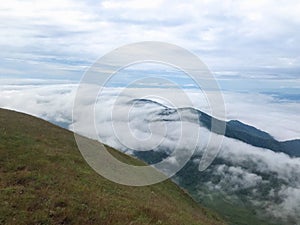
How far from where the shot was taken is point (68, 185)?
95.0 feet

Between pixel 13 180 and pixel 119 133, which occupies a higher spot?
pixel 119 133

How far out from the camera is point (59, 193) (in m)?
26.6

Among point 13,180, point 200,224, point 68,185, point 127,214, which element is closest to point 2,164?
point 13,180

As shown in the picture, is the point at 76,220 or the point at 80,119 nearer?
the point at 76,220

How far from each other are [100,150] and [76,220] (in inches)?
1139

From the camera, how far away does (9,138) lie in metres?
40.5

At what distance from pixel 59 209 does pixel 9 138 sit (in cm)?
1966

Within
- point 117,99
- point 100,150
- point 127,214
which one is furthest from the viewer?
point 100,150

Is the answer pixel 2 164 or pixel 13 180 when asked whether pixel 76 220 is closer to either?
pixel 13 180

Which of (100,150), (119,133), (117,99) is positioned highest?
(117,99)

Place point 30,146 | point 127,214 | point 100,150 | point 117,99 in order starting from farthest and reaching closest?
point 100,150 → point 30,146 → point 117,99 → point 127,214

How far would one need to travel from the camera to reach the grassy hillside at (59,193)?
75.6ft

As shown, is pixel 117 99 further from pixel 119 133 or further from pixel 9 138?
pixel 9 138

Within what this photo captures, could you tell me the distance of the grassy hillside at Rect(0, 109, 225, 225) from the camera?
23031 mm
